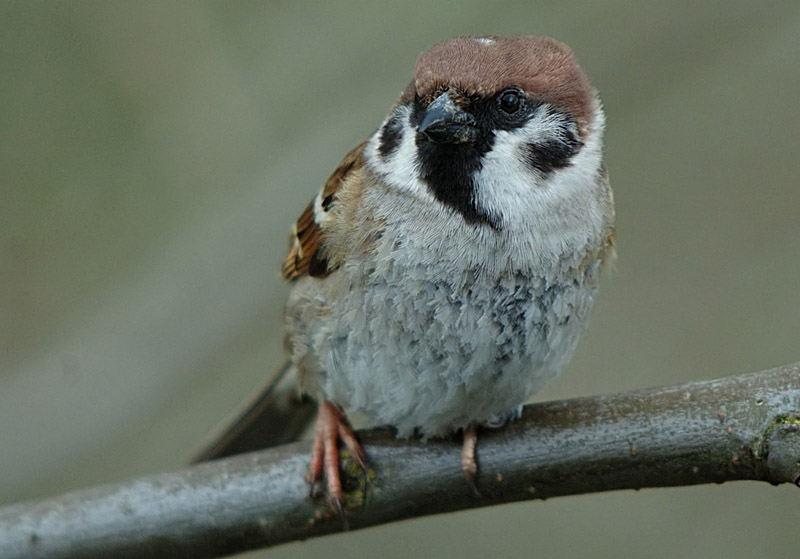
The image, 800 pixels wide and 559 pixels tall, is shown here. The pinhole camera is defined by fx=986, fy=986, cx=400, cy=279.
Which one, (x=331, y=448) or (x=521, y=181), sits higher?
(x=521, y=181)

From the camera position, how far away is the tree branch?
2703mm

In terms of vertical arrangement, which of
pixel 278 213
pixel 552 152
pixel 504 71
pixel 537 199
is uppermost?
pixel 504 71

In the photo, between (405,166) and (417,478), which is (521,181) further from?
(417,478)

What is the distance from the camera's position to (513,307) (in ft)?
9.67

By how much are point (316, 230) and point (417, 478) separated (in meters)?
0.92

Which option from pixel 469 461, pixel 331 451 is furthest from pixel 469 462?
pixel 331 451

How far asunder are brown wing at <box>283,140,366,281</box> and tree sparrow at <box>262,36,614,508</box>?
12cm

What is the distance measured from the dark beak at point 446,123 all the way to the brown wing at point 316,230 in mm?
546

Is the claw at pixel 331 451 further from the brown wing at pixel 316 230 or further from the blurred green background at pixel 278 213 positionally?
the blurred green background at pixel 278 213

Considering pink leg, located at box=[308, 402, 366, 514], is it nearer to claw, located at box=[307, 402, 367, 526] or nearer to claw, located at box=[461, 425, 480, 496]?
claw, located at box=[307, 402, 367, 526]

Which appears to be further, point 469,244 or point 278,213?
point 278,213

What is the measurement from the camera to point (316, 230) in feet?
11.2

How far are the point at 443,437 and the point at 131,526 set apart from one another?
3.28 feet

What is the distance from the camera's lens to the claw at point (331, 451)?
3.04 meters
